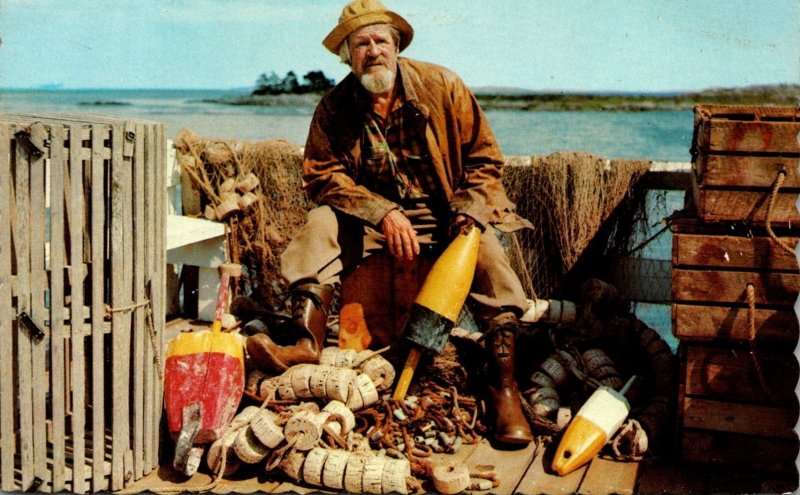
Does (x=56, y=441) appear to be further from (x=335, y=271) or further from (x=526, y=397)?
(x=526, y=397)

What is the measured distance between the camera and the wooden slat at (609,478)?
14.6 ft

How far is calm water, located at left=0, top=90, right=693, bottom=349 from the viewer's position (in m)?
40.2

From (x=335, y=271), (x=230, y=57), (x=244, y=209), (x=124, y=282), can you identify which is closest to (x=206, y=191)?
(x=244, y=209)

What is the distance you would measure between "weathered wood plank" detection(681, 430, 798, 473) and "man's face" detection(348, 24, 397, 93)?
2529mm

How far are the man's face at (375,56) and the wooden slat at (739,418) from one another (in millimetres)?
2407

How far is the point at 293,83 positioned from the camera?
134ft

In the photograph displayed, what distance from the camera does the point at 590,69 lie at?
39.6 meters

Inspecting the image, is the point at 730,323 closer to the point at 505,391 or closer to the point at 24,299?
the point at 505,391

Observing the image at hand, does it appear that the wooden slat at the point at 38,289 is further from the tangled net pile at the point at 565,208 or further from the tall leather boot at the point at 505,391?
the tangled net pile at the point at 565,208

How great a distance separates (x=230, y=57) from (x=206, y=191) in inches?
1140

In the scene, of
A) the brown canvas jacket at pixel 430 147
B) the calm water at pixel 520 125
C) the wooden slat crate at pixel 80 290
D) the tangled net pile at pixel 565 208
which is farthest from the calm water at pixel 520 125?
the wooden slat crate at pixel 80 290

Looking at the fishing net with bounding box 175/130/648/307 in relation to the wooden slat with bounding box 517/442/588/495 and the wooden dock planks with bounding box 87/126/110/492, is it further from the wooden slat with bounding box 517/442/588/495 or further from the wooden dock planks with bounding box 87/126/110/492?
the wooden dock planks with bounding box 87/126/110/492

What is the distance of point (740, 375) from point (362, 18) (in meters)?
2.80

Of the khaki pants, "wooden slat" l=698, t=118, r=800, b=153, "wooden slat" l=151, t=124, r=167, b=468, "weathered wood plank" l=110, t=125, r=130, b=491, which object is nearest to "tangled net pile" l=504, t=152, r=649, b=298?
the khaki pants
